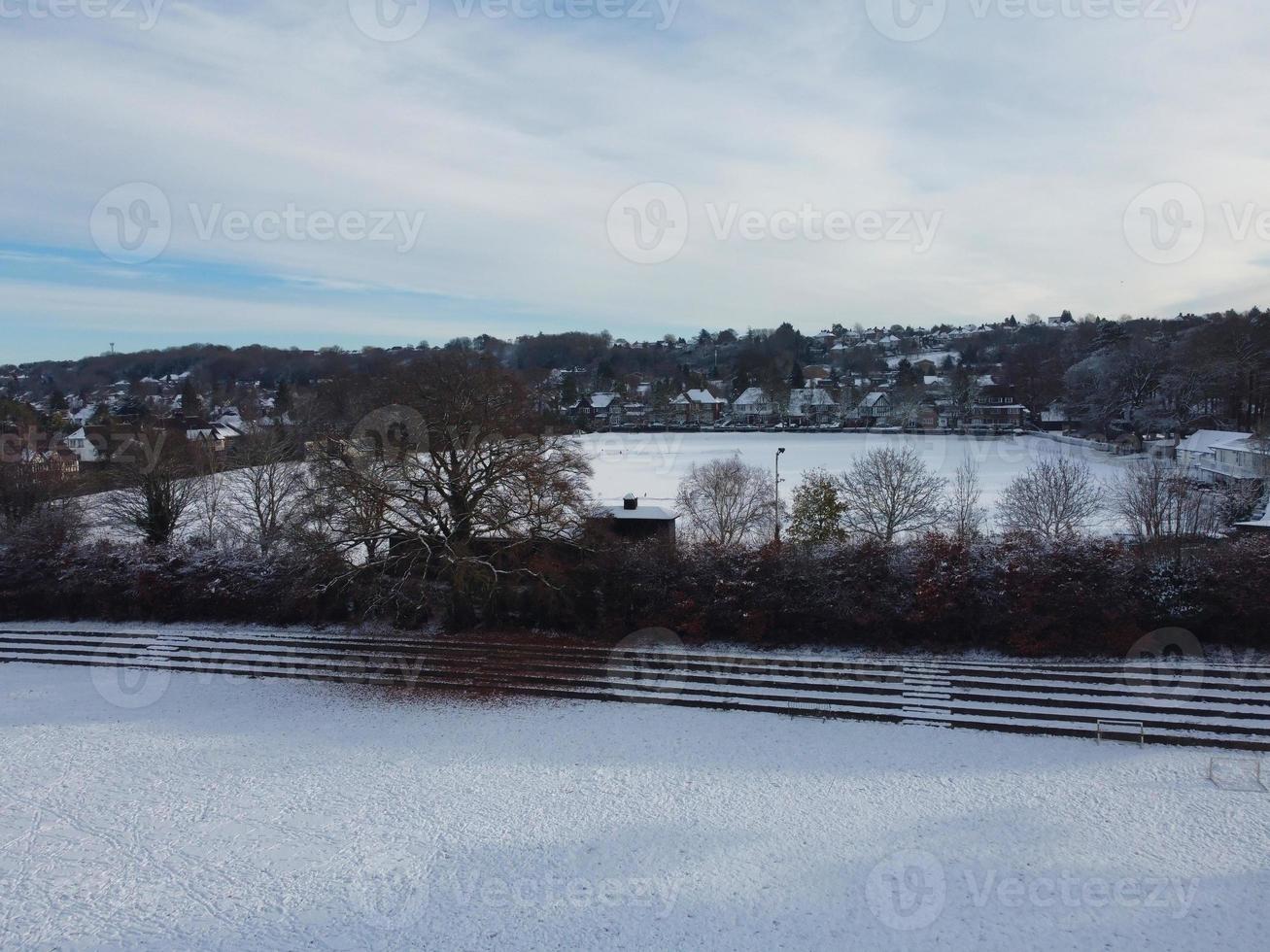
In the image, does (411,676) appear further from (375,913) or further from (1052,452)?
(1052,452)

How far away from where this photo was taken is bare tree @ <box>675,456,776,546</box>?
93.1 feet

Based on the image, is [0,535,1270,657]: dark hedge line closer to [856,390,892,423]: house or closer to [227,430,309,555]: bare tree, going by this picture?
[227,430,309,555]: bare tree

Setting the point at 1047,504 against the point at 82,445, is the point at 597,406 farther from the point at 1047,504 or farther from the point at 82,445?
the point at 1047,504

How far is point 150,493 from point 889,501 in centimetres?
2909

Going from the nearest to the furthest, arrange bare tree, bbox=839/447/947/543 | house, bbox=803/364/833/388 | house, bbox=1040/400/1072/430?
bare tree, bbox=839/447/947/543 → house, bbox=1040/400/1072/430 → house, bbox=803/364/833/388

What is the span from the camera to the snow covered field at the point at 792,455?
147ft

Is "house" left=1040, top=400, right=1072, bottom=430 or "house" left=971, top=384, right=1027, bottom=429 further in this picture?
"house" left=971, top=384, right=1027, bottom=429

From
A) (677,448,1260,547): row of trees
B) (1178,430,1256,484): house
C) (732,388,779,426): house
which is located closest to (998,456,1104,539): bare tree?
(677,448,1260,547): row of trees

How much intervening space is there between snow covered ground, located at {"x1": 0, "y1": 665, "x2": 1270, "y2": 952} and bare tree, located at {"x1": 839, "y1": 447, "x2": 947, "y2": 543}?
13.2 m

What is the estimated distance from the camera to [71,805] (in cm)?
1309

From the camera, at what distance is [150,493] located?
3070cm

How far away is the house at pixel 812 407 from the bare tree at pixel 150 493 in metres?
70.0

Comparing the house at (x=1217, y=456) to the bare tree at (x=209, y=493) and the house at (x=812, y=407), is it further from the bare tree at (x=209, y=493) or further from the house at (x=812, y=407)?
the house at (x=812, y=407)

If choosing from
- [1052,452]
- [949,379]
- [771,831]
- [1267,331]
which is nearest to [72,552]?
[771,831]
